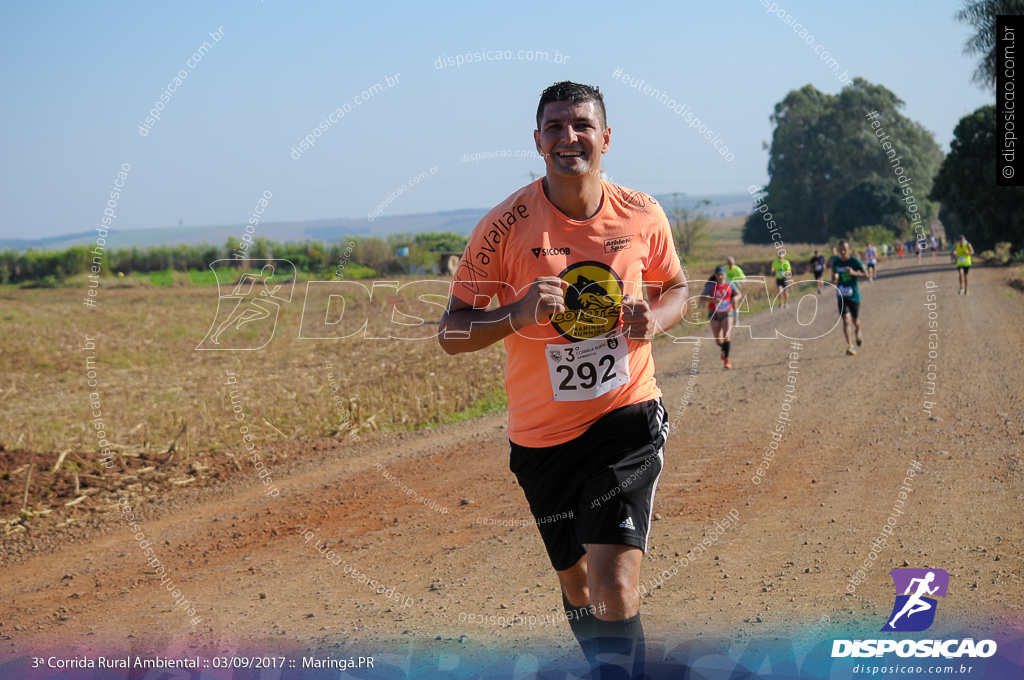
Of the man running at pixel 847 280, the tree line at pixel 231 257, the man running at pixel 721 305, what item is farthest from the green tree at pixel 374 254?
the man running at pixel 847 280

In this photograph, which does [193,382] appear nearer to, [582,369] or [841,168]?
[582,369]

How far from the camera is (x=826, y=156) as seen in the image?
75.8m

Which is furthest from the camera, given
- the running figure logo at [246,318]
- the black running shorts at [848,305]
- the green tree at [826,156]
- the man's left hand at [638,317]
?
the green tree at [826,156]

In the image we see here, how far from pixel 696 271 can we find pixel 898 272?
30.8 feet

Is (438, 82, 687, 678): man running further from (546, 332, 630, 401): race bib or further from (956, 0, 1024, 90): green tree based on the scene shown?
(956, 0, 1024, 90): green tree

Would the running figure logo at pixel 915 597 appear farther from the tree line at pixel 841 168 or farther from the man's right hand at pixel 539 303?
the tree line at pixel 841 168

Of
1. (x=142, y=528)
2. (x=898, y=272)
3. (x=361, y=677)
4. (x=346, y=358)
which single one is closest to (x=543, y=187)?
(x=361, y=677)

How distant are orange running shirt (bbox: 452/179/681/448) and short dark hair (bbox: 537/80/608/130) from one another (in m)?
0.32

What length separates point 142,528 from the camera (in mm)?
6973

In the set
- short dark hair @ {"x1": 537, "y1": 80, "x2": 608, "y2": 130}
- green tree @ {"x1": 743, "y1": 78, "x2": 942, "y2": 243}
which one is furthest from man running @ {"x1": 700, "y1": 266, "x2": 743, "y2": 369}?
green tree @ {"x1": 743, "y1": 78, "x2": 942, "y2": 243}

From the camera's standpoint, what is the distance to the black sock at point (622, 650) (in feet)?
9.96

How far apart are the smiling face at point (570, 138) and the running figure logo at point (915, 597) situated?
2.77 m

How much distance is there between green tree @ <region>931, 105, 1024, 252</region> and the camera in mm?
35750
